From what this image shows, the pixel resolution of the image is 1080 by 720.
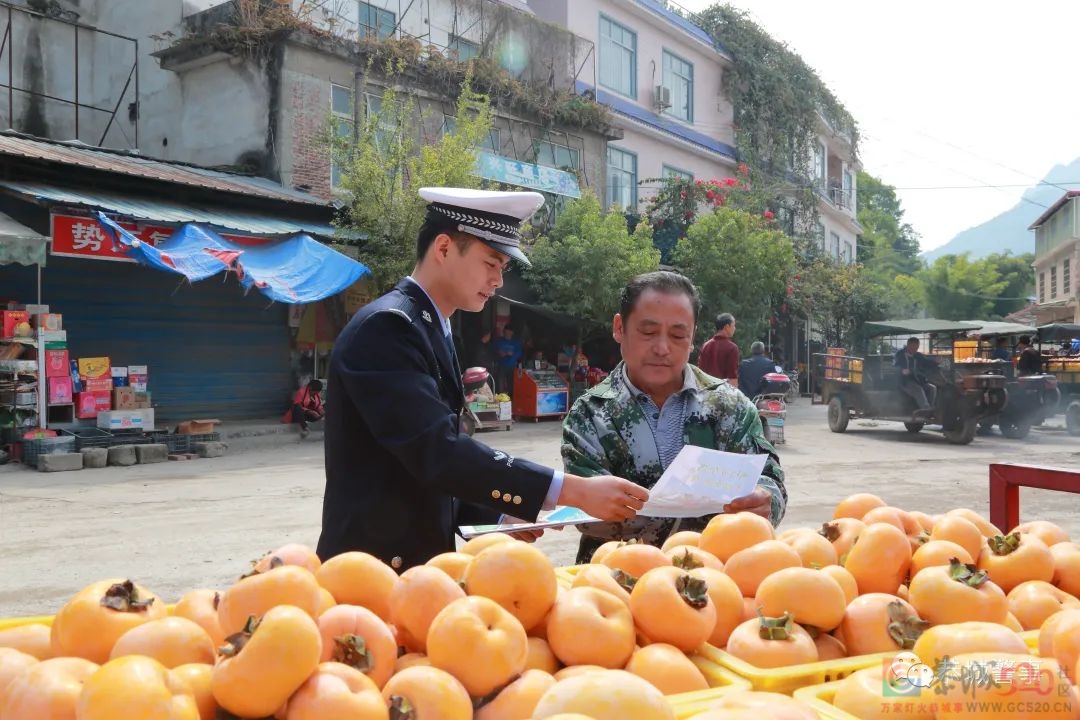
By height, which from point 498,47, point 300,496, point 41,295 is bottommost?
point 300,496

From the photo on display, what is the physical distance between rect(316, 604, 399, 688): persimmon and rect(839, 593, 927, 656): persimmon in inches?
37.1

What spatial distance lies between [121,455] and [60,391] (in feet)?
3.83

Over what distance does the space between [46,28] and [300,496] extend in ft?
39.9

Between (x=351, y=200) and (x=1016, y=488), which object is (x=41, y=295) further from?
(x=1016, y=488)

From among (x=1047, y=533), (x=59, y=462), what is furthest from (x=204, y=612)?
(x=59, y=462)

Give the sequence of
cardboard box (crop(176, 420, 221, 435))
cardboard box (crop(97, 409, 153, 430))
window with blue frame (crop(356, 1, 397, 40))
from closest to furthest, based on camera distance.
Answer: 1. cardboard box (crop(97, 409, 153, 430))
2. cardboard box (crop(176, 420, 221, 435))
3. window with blue frame (crop(356, 1, 397, 40))

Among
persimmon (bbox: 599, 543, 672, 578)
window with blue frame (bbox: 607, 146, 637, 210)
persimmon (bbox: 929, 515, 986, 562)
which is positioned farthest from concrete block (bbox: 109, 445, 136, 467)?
window with blue frame (bbox: 607, 146, 637, 210)

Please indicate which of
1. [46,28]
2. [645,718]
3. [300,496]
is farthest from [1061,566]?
[46,28]

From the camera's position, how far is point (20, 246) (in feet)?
31.9

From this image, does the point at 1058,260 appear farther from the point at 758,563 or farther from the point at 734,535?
the point at 758,563

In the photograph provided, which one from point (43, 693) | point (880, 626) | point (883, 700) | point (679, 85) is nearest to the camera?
point (43, 693)

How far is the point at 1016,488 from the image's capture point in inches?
112

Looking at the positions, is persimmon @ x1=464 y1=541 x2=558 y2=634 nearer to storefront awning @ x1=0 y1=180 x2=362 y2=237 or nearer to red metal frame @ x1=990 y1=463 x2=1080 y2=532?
red metal frame @ x1=990 y1=463 x2=1080 y2=532

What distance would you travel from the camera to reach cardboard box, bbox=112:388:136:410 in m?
11.8
